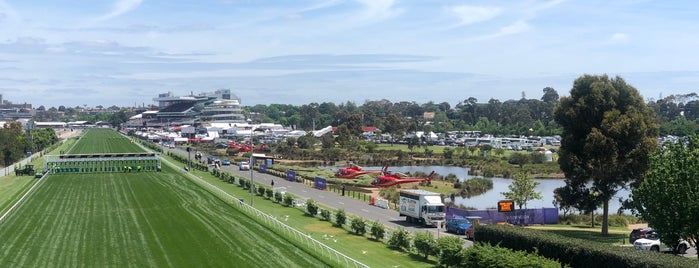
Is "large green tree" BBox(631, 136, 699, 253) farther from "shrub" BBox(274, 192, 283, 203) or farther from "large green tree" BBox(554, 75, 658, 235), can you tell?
"shrub" BBox(274, 192, 283, 203)

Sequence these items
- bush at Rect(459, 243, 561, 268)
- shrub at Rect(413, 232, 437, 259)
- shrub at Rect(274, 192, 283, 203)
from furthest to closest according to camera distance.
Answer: shrub at Rect(274, 192, 283, 203)
shrub at Rect(413, 232, 437, 259)
bush at Rect(459, 243, 561, 268)

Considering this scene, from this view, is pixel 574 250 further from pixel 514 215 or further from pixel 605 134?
pixel 514 215

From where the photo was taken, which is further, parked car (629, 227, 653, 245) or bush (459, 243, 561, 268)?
parked car (629, 227, 653, 245)

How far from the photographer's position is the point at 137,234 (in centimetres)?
3912

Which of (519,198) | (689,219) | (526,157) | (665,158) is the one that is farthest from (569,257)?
(526,157)

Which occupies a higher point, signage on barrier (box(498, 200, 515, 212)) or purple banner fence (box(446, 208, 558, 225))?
signage on barrier (box(498, 200, 515, 212))

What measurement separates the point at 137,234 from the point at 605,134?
28.8 metres

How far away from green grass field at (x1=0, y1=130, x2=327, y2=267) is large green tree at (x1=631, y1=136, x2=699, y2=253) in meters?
15.6

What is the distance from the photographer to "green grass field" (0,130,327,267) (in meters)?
31.9

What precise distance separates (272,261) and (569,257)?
523 inches

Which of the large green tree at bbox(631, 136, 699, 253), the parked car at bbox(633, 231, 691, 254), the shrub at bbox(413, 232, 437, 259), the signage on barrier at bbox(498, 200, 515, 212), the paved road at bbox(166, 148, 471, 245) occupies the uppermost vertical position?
the large green tree at bbox(631, 136, 699, 253)

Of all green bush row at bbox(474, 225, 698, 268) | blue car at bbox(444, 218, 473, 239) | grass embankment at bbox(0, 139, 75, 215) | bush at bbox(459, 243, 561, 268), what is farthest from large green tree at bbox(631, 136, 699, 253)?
grass embankment at bbox(0, 139, 75, 215)

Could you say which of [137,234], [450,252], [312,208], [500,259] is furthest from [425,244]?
[137,234]

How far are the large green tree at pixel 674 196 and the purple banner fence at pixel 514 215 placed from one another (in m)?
13.7
